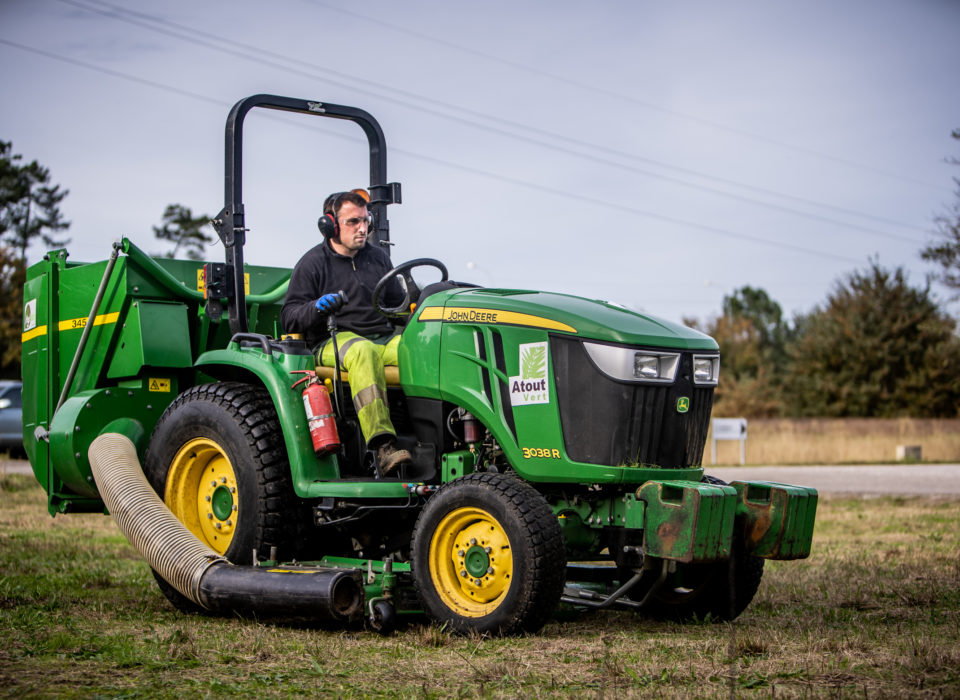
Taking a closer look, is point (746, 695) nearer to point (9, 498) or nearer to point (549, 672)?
point (549, 672)

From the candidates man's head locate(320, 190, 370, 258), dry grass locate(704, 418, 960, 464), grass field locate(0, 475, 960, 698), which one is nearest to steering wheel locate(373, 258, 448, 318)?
man's head locate(320, 190, 370, 258)

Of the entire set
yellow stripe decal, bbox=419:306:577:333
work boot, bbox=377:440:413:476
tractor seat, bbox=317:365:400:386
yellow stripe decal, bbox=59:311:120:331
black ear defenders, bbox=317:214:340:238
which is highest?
black ear defenders, bbox=317:214:340:238

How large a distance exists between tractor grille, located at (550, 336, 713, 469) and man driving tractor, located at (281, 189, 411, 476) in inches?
38.3

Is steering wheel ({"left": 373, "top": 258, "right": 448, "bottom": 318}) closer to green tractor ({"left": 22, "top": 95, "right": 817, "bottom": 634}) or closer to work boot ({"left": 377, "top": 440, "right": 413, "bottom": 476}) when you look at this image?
green tractor ({"left": 22, "top": 95, "right": 817, "bottom": 634})

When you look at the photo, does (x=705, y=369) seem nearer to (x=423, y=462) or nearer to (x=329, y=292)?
(x=423, y=462)

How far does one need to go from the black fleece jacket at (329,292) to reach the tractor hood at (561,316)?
1.66 feet

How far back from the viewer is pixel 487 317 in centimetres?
577

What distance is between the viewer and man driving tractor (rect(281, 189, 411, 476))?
5996mm

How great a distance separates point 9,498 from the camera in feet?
44.9

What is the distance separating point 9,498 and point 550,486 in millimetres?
9924

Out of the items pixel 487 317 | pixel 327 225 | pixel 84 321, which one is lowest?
pixel 84 321

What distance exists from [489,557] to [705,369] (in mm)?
1464

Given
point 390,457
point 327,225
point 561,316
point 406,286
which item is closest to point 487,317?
point 561,316

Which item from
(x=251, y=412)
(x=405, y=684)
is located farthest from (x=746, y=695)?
(x=251, y=412)
